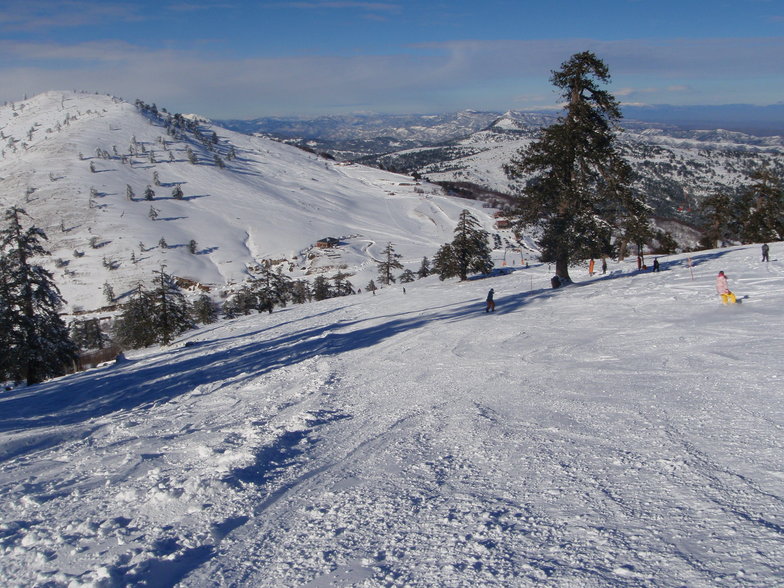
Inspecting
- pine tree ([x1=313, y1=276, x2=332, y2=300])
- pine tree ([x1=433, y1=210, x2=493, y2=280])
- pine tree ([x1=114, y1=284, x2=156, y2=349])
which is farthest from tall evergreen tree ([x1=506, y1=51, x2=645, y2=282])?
pine tree ([x1=313, y1=276, x2=332, y2=300])

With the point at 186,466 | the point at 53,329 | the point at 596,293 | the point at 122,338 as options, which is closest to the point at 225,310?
the point at 122,338

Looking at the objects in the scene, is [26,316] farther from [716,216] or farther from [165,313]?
Answer: [716,216]

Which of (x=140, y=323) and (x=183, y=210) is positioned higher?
(x=183, y=210)

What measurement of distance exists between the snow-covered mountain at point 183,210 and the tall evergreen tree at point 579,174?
65.8 metres

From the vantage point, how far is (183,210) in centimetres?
13738

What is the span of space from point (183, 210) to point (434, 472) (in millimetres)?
146340

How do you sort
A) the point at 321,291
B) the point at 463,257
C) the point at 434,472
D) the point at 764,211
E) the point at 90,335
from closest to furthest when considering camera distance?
1. the point at 434,472
2. the point at 463,257
3. the point at 764,211
4. the point at 90,335
5. the point at 321,291

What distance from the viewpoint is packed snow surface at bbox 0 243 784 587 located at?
4.58 meters

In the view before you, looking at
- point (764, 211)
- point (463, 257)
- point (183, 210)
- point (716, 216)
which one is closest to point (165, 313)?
point (463, 257)

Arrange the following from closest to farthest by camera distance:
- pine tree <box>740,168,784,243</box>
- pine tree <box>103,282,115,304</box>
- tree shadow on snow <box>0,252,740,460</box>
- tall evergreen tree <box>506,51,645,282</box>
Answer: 1. tree shadow on snow <box>0,252,740,460</box>
2. tall evergreen tree <box>506,51,645,282</box>
3. pine tree <box>740,168,784,243</box>
4. pine tree <box>103,282,115,304</box>

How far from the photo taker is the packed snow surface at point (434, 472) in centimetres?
458

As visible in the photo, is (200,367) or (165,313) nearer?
(200,367)

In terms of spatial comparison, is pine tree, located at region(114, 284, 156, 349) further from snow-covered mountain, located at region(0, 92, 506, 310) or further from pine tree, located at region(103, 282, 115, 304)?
snow-covered mountain, located at region(0, 92, 506, 310)

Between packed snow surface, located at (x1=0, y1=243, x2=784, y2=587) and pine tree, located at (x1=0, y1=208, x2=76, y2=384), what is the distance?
1461cm
